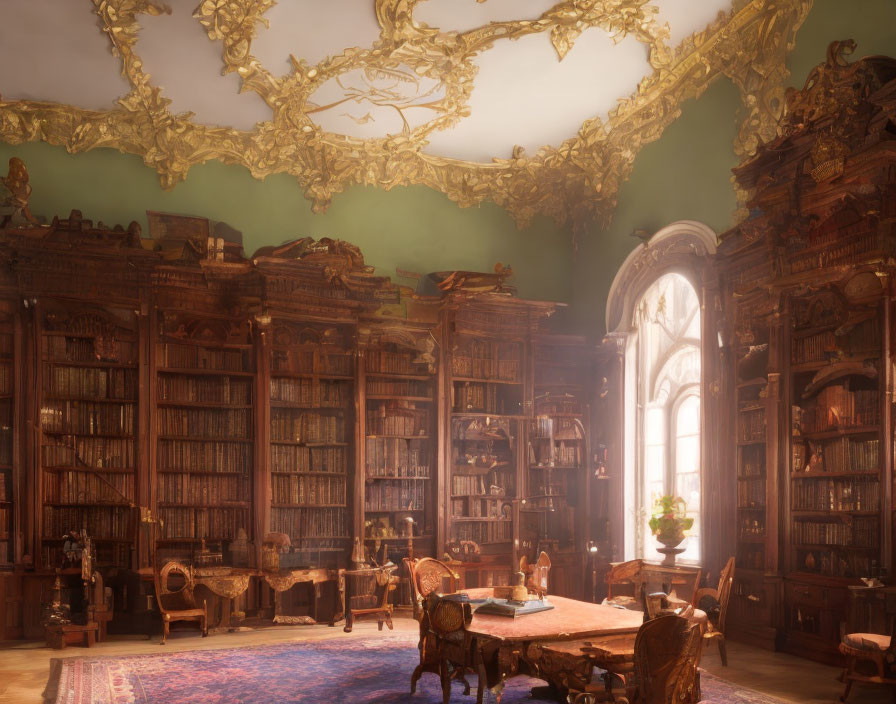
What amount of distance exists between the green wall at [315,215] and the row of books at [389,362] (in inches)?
43.1

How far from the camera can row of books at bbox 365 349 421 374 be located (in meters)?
10.5

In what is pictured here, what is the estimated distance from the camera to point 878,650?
582 cm

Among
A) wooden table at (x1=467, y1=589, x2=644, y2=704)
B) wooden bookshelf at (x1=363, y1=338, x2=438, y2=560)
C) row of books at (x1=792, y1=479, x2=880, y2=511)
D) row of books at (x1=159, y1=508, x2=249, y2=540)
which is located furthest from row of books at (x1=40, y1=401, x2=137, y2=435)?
row of books at (x1=792, y1=479, x2=880, y2=511)

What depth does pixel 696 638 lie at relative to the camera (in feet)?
14.4

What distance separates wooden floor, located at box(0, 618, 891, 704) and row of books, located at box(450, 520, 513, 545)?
60.0 inches

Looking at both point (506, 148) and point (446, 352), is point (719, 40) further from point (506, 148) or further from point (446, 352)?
point (446, 352)

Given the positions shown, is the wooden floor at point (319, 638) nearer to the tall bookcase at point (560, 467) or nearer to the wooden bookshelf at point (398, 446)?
the wooden bookshelf at point (398, 446)

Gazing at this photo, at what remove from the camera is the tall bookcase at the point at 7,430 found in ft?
28.7

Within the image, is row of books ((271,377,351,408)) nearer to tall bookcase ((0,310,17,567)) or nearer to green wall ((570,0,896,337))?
tall bookcase ((0,310,17,567))

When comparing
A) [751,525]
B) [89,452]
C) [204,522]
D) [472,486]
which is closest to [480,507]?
[472,486]

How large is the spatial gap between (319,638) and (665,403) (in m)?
4.58

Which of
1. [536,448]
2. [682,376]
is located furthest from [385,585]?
[682,376]

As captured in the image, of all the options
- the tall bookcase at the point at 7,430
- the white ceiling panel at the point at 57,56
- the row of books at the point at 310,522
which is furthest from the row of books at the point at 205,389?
the white ceiling panel at the point at 57,56

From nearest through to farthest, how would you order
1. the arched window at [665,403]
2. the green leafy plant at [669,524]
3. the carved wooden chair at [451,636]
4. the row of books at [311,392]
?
the carved wooden chair at [451,636] < the green leafy plant at [669,524] < the arched window at [665,403] < the row of books at [311,392]
